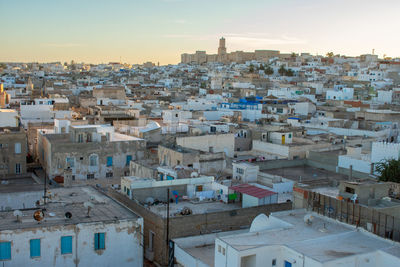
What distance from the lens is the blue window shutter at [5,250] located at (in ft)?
41.3

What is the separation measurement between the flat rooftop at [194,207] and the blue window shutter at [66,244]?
3115 mm

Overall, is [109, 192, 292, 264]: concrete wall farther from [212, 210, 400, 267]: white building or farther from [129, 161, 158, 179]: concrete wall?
[129, 161, 158, 179]: concrete wall

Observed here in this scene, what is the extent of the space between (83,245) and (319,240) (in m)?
6.45

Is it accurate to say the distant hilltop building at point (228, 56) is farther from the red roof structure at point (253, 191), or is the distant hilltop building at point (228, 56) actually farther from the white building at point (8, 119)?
Answer: the red roof structure at point (253, 191)

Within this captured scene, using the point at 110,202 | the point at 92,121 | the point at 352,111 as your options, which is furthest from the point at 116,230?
the point at 352,111

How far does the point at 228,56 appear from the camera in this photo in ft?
518

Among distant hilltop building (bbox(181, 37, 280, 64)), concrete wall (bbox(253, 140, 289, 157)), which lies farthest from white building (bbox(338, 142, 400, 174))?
distant hilltop building (bbox(181, 37, 280, 64))

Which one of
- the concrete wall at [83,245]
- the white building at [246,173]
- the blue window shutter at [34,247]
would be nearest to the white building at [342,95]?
the white building at [246,173]

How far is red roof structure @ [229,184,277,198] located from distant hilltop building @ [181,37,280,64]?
12690 cm

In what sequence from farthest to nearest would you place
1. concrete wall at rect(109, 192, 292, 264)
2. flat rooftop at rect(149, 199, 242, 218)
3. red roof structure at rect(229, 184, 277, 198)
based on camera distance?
red roof structure at rect(229, 184, 277, 198)
flat rooftop at rect(149, 199, 242, 218)
concrete wall at rect(109, 192, 292, 264)

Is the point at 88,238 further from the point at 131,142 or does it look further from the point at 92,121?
the point at 92,121

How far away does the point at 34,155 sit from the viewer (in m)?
29.2

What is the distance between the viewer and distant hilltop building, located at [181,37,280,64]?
151 metres

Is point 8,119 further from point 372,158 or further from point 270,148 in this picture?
point 372,158
